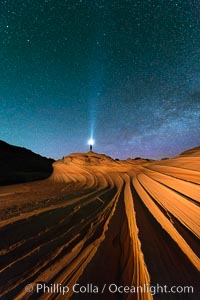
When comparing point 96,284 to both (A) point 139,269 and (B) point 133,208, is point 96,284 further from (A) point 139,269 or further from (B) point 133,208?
(B) point 133,208

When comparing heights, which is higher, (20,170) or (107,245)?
(20,170)

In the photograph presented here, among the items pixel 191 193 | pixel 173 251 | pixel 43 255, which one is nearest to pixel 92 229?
pixel 43 255

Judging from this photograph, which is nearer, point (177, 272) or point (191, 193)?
point (177, 272)

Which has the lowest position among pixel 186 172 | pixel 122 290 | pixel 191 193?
pixel 122 290

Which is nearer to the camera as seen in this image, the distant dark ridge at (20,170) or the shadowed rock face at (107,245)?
the shadowed rock face at (107,245)

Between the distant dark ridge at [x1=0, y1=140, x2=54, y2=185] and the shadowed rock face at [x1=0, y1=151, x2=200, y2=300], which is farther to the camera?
the distant dark ridge at [x1=0, y1=140, x2=54, y2=185]

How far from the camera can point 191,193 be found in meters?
3.83

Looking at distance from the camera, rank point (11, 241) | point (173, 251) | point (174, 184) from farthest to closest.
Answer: point (174, 184) < point (11, 241) < point (173, 251)

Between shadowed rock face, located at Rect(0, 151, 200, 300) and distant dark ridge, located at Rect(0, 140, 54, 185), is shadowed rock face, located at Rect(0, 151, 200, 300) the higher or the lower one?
the lower one

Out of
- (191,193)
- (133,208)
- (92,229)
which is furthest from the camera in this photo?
(133,208)

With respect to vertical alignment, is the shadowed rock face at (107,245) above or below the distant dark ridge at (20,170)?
below

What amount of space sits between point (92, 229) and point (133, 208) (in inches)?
57.9

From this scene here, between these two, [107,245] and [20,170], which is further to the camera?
[20,170]

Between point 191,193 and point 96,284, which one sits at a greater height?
point 191,193
